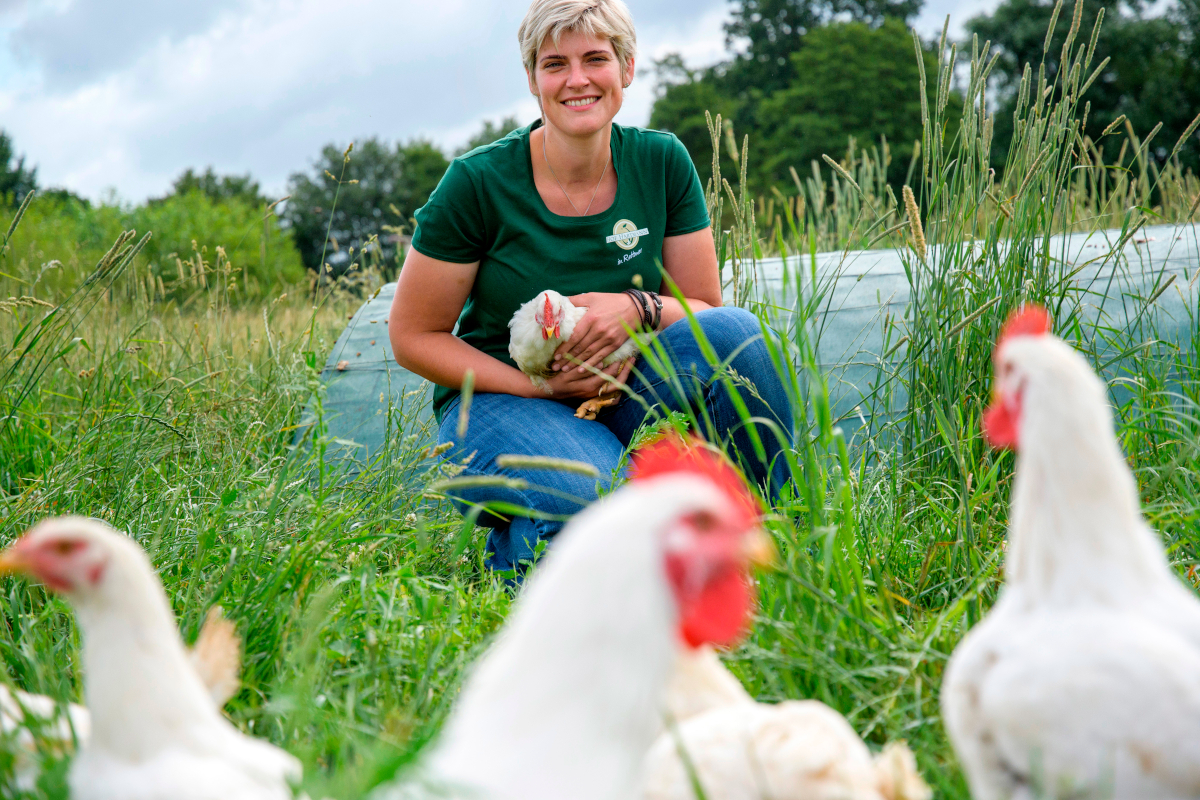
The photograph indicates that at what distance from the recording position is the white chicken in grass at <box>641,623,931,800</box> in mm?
1192

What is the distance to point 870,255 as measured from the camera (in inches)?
175

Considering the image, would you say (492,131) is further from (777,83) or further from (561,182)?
(561,182)

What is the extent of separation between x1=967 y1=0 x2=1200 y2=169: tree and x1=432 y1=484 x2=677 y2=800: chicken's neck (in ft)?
78.6

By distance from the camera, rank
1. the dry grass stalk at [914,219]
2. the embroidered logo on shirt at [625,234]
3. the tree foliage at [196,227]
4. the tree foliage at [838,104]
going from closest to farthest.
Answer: the dry grass stalk at [914,219] < the embroidered logo on shirt at [625,234] < the tree foliage at [196,227] < the tree foliage at [838,104]

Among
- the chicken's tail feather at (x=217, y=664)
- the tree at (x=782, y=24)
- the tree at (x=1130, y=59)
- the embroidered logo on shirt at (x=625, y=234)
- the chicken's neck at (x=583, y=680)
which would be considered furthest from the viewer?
the tree at (x=782, y=24)

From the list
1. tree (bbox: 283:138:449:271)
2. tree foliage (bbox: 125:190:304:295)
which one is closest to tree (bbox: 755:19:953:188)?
tree (bbox: 283:138:449:271)

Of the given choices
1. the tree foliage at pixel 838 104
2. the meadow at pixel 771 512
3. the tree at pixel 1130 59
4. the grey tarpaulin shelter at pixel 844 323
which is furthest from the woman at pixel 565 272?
the tree foliage at pixel 838 104

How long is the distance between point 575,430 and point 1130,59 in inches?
1153

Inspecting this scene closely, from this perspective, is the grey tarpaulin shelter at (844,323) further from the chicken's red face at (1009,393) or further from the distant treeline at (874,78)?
the distant treeline at (874,78)

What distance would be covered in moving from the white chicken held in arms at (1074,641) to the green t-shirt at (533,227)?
2.04 meters

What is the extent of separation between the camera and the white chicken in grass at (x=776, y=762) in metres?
1.19

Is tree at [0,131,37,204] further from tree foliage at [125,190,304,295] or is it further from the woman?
the woman

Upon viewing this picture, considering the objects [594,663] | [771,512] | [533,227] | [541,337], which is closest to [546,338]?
[541,337]

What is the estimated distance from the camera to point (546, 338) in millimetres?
2986
